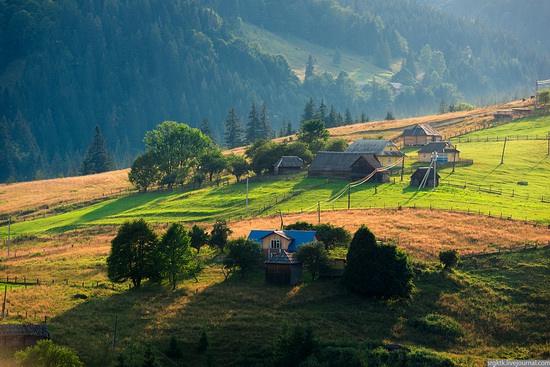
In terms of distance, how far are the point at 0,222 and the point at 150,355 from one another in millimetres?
71096

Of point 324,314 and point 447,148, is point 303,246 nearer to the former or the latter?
point 324,314

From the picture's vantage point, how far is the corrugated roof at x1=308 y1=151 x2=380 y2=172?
360 ft

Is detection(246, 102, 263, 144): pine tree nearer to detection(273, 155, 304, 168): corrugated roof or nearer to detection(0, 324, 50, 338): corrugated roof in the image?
detection(273, 155, 304, 168): corrugated roof

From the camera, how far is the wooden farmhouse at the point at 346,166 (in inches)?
4237

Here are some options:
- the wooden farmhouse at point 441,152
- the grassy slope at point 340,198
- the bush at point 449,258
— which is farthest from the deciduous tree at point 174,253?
the wooden farmhouse at point 441,152

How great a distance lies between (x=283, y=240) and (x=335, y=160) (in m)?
43.0

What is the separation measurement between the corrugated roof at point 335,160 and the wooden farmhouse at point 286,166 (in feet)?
12.1

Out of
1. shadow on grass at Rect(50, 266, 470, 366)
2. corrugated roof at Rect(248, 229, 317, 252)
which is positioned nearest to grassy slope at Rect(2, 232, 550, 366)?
shadow on grass at Rect(50, 266, 470, 366)

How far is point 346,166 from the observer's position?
362ft

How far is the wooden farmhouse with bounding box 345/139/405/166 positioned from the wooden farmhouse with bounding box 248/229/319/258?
143ft

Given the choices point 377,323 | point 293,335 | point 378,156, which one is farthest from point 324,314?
point 378,156

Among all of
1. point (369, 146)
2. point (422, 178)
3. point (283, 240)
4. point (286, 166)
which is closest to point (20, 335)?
point (283, 240)

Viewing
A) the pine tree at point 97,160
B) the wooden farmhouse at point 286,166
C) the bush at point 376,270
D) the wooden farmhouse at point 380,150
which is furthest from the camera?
the pine tree at point 97,160

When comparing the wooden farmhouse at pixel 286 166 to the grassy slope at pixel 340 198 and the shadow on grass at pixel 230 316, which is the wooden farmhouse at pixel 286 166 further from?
the shadow on grass at pixel 230 316
